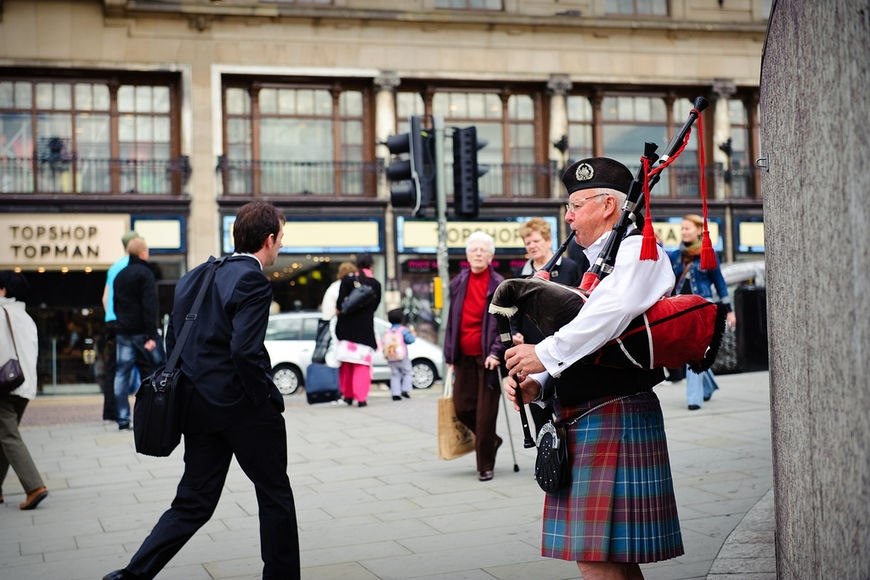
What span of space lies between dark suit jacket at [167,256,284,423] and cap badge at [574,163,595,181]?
1.55 m

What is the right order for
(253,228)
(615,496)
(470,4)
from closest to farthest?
(615,496), (253,228), (470,4)

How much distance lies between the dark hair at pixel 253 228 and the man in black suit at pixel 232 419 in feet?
0.51

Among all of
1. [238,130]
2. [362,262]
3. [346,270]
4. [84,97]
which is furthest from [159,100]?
[362,262]

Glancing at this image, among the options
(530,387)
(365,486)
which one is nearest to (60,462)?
(365,486)

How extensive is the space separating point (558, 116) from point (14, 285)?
77.5 ft

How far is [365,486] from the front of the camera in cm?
796

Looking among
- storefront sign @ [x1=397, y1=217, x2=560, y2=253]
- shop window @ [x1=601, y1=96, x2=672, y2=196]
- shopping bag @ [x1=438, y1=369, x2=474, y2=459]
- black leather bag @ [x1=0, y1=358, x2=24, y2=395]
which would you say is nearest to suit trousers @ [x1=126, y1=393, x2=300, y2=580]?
black leather bag @ [x1=0, y1=358, x2=24, y2=395]

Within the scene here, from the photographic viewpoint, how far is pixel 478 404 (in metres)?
7.98

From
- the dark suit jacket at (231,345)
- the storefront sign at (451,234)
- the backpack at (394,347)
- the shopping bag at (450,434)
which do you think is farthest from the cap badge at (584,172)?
the storefront sign at (451,234)

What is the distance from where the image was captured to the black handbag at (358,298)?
14133mm

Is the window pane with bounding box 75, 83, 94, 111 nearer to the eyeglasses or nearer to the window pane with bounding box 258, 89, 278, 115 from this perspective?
the window pane with bounding box 258, 89, 278, 115

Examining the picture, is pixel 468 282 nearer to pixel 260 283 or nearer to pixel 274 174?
pixel 260 283

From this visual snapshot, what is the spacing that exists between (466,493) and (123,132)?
2257 cm

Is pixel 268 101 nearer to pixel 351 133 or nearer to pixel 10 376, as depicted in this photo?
pixel 351 133
